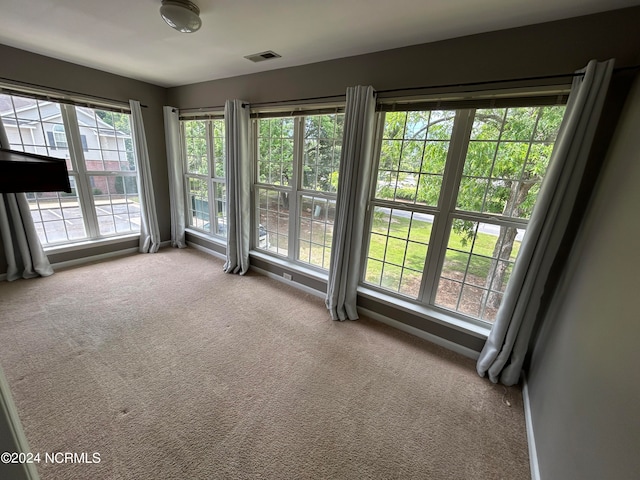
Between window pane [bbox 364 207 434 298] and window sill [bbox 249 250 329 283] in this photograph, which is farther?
window sill [bbox 249 250 329 283]

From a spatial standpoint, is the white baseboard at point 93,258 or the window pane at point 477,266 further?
the white baseboard at point 93,258

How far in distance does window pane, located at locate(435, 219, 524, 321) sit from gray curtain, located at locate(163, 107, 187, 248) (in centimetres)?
383

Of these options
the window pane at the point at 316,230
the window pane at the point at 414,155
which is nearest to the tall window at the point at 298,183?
the window pane at the point at 316,230

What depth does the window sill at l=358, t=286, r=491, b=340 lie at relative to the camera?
2.06 m

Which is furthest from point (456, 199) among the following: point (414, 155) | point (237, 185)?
point (237, 185)

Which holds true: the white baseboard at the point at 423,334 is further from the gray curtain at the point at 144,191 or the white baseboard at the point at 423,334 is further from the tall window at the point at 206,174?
the gray curtain at the point at 144,191

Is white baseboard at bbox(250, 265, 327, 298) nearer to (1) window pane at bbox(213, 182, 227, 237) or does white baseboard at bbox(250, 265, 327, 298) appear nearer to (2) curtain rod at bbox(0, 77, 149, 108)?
(1) window pane at bbox(213, 182, 227, 237)

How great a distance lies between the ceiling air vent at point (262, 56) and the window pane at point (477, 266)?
7.05 feet

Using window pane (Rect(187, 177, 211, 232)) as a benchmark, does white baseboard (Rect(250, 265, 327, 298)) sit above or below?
below

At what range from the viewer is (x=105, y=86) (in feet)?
10.2

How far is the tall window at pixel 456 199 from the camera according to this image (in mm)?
1781

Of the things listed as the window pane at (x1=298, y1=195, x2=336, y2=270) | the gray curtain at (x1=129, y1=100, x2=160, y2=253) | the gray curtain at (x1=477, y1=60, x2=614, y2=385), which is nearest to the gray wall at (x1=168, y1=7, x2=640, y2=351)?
the gray curtain at (x1=477, y1=60, x2=614, y2=385)

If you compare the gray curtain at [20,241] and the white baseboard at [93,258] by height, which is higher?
the gray curtain at [20,241]

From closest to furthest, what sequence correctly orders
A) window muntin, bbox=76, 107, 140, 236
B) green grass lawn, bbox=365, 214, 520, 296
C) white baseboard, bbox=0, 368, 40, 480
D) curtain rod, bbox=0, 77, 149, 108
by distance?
1. white baseboard, bbox=0, 368, 40, 480
2. green grass lawn, bbox=365, 214, 520, 296
3. curtain rod, bbox=0, 77, 149, 108
4. window muntin, bbox=76, 107, 140, 236
